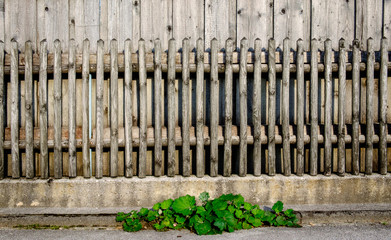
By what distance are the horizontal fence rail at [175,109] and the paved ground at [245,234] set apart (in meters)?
0.66

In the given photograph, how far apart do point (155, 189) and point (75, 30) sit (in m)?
2.04

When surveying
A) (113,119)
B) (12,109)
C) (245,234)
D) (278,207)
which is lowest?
(245,234)

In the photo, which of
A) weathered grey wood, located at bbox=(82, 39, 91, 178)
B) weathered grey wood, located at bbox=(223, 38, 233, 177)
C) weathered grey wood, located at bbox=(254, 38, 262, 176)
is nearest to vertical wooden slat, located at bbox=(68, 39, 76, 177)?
weathered grey wood, located at bbox=(82, 39, 91, 178)

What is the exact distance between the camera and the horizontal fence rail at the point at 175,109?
3678 mm

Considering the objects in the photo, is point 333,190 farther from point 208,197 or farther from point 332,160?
point 208,197

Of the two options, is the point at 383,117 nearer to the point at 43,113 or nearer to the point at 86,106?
the point at 86,106

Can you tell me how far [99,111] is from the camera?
3713mm

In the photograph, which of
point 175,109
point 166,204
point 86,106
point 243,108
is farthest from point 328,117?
point 86,106

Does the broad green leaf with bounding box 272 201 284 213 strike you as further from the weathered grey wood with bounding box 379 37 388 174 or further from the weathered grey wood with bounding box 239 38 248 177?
the weathered grey wood with bounding box 379 37 388 174

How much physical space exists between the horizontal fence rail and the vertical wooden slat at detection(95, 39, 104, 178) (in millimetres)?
10

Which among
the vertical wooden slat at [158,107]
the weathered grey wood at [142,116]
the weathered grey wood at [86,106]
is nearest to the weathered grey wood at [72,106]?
the weathered grey wood at [86,106]

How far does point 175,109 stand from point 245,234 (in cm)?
160

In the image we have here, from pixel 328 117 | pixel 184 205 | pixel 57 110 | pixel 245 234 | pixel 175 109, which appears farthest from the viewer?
pixel 175 109

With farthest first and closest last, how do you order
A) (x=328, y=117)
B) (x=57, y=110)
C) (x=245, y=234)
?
1. (x=328, y=117)
2. (x=57, y=110)
3. (x=245, y=234)
